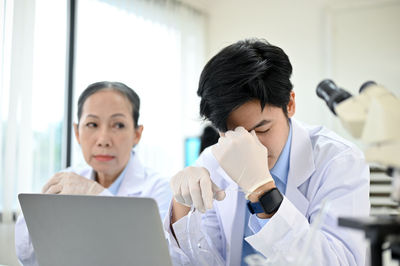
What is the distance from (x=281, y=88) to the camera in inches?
46.0

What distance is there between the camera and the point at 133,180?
5.62ft

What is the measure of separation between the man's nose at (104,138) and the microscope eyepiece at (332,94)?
40.5 inches

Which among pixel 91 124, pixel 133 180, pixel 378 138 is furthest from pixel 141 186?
pixel 378 138

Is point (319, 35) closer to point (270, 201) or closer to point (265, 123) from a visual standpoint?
point (265, 123)

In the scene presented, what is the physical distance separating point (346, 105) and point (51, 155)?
8.20 feet

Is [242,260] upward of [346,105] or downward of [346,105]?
downward

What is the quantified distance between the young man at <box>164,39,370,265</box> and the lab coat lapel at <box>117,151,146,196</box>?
16.3 inches

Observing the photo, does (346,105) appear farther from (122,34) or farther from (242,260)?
(122,34)

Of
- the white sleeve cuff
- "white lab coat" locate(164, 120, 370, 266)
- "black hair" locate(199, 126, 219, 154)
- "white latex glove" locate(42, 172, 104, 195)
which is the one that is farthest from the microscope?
"black hair" locate(199, 126, 219, 154)

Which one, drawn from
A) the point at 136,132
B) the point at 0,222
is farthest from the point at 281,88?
the point at 0,222

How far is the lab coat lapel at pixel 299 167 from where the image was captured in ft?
3.98

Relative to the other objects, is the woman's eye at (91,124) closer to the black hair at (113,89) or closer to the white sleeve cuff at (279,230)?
the black hair at (113,89)

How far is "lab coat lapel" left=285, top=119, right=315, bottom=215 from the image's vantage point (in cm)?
121

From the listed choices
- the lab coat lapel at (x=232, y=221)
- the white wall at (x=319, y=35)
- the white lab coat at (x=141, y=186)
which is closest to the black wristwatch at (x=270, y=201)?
the lab coat lapel at (x=232, y=221)
